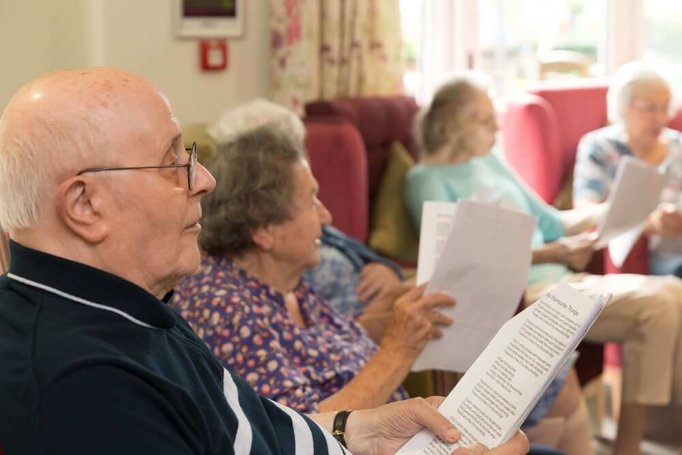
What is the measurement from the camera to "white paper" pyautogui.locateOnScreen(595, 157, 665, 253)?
10.7ft

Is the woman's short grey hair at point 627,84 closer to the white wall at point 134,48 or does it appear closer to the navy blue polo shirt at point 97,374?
the white wall at point 134,48

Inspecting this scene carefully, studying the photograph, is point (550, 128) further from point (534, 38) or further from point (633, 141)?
point (534, 38)

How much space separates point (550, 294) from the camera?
1473 millimetres

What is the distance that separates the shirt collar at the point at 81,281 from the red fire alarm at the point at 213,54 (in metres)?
2.62

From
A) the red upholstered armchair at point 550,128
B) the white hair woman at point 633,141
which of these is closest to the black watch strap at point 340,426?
the white hair woman at point 633,141

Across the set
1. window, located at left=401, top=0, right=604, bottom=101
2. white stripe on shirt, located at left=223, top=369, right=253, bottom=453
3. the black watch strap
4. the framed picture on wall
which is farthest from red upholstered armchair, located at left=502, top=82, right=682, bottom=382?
white stripe on shirt, located at left=223, top=369, right=253, bottom=453

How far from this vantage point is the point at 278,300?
2.19 metres

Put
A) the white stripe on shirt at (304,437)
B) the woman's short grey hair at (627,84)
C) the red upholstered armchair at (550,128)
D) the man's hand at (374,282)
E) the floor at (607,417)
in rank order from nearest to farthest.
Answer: the white stripe on shirt at (304,437) < the man's hand at (374,282) < the floor at (607,417) < the woman's short grey hair at (627,84) < the red upholstered armchair at (550,128)

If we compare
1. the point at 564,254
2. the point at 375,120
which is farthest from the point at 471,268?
the point at 375,120

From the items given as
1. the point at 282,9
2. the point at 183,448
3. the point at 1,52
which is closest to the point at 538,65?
the point at 282,9

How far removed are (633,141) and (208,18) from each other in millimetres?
1666

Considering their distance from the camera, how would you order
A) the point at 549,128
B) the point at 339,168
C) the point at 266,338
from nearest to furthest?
the point at 266,338 → the point at 339,168 → the point at 549,128

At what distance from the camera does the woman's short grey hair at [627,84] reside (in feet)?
13.9

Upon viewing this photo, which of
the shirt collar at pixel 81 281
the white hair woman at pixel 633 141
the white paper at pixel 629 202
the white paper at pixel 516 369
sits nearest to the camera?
the shirt collar at pixel 81 281
